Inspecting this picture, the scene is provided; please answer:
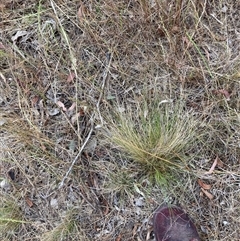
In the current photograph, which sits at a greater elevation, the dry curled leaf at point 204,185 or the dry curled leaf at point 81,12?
the dry curled leaf at point 81,12

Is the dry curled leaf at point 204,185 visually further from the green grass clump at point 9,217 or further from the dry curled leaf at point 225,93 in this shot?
the green grass clump at point 9,217

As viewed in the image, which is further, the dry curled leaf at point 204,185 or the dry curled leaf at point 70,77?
the dry curled leaf at point 70,77

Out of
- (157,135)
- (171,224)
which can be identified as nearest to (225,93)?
(157,135)

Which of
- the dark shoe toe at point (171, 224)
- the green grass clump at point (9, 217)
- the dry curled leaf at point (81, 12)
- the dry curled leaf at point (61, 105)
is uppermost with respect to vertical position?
the dry curled leaf at point (81, 12)

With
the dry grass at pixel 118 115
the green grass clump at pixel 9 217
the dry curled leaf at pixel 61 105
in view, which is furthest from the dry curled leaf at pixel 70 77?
the green grass clump at pixel 9 217

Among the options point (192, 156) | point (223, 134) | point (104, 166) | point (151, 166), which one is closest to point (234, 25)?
point (223, 134)

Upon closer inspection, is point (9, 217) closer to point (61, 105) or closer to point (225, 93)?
point (61, 105)

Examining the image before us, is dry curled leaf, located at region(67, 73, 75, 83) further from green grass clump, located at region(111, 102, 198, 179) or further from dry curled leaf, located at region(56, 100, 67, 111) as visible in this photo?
green grass clump, located at region(111, 102, 198, 179)
